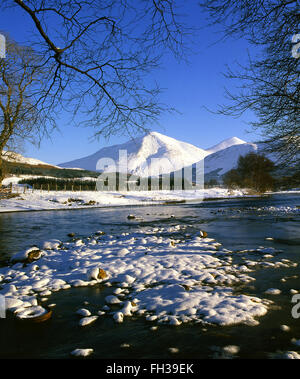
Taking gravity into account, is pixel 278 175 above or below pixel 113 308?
above

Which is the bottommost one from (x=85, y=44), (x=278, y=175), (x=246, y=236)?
(x=246, y=236)

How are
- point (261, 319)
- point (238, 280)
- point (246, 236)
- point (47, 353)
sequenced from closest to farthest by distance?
point (47, 353), point (261, 319), point (238, 280), point (246, 236)

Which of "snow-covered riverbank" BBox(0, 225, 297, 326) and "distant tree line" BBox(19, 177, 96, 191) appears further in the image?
"distant tree line" BBox(19, 177, 96, 191)

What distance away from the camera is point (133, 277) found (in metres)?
5.50

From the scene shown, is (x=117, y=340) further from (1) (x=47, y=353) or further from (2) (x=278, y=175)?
(2) (x=278, y=175)

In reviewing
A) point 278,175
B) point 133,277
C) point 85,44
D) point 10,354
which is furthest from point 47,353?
point 278,175

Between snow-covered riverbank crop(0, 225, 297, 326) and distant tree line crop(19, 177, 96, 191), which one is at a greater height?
distant tree line crop(19, 177, 96, 191)

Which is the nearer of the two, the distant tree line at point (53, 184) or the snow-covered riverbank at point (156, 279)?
the snow-covered riverbank at point (156, 279)

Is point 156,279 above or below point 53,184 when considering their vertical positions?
below

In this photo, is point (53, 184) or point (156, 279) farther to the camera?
point (53, 184)

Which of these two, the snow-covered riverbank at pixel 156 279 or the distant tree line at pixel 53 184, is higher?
the distant tree line at pixel 53 184
